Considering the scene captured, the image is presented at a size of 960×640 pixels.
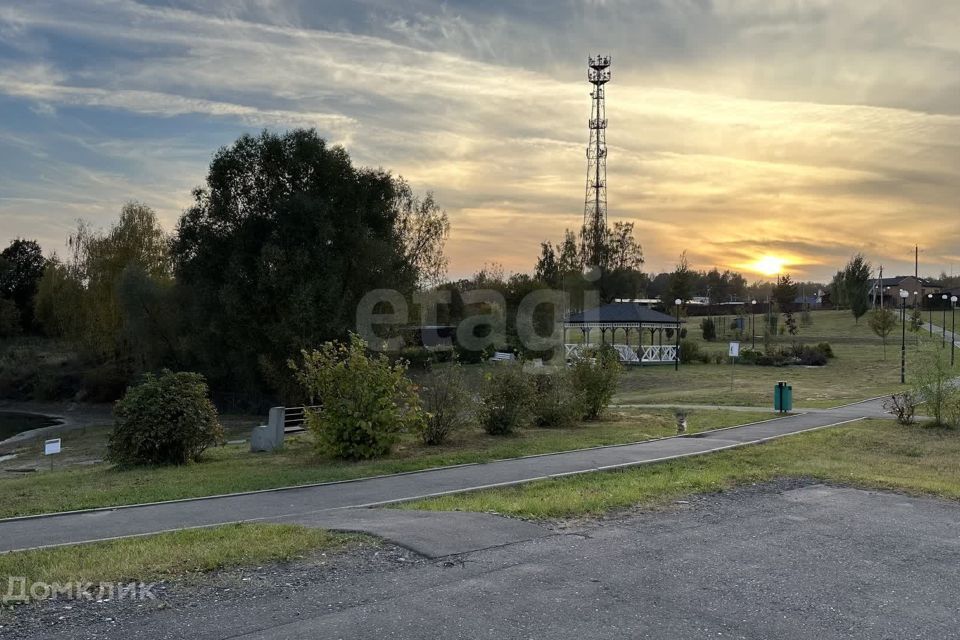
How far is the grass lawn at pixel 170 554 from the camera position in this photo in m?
5.46

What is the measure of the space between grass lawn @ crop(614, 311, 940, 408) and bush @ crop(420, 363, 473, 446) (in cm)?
1070

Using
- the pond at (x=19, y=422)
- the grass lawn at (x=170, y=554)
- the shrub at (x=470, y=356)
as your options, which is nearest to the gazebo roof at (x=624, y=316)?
the shrub at (x=470, y=356)

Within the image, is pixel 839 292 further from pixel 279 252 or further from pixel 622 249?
pixel 279 252

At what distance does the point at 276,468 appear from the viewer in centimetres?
1236

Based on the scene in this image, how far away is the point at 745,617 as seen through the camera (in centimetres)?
477

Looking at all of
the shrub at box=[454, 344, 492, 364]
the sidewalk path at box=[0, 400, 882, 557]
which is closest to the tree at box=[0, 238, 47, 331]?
the shrub at box=[454, 344, 492, 364]

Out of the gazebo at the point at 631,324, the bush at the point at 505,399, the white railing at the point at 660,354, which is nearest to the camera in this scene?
the bush at the point at 505,399

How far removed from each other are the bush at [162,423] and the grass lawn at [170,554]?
7.18 m

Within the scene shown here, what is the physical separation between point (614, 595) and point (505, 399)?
33.6 ft

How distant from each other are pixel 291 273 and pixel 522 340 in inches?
549

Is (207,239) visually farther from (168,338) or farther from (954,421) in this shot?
(954,421)

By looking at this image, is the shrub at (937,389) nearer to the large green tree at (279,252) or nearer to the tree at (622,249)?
the large green tree at (279,252)

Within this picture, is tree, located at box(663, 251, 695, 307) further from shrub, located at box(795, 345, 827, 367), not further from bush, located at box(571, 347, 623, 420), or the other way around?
bush, located at box(571, 347, 623, 420)

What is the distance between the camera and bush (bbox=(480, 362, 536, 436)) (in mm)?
15164
